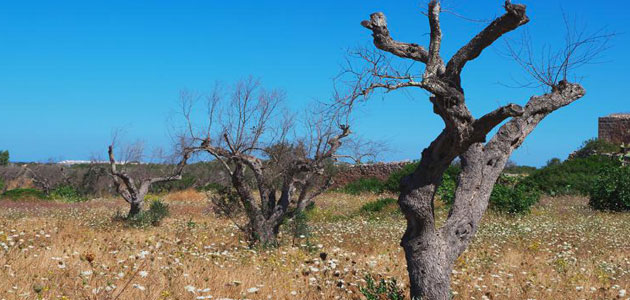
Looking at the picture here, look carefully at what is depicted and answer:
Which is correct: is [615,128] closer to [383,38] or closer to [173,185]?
[173,185]

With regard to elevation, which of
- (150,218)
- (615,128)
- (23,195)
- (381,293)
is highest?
(615,128)

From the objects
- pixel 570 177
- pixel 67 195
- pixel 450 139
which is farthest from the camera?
pixel 67 195

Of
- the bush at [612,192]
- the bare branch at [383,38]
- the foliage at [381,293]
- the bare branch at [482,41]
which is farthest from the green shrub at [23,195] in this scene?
the bare branch at [482,41]

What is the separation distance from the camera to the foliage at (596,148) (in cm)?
3112

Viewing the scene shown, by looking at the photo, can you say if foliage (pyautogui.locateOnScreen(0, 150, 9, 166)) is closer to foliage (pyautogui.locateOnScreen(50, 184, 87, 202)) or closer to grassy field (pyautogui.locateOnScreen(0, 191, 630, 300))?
foliage (pyautogui.locateOnScreen(50, 184, 87, 202))

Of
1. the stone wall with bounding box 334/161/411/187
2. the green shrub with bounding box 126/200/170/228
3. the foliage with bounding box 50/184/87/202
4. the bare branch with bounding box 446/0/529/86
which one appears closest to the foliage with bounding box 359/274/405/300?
the bare branch with bounding box 446/0/529/86

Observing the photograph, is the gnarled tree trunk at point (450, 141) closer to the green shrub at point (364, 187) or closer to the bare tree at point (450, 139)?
the bare tree at point (450, 139)

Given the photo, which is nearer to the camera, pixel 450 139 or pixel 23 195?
pixel 450 139

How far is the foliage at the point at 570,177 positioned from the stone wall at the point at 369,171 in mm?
8686

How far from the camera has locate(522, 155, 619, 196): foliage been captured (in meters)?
24.8

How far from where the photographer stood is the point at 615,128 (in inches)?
1294

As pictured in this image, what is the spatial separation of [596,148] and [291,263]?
90.4ft

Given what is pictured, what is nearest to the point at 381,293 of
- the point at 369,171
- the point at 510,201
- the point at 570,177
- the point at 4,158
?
the point at 510,201

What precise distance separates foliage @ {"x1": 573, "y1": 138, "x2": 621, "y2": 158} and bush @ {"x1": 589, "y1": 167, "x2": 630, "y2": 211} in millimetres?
12099
